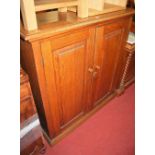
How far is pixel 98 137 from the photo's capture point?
148 cm

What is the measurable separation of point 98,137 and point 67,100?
56cm

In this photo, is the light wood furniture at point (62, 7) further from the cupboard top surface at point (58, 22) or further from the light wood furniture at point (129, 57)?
the light wood furniture at point (129, 57)

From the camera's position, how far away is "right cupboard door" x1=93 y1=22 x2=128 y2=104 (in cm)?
119

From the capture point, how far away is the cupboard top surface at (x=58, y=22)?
76cm

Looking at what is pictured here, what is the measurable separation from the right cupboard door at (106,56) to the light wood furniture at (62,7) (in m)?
0.13

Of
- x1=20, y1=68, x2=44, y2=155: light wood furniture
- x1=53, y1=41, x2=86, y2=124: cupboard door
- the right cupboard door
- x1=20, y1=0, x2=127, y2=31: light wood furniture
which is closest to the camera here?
x1=20, y1=0, x2=127, y2=31: light wood furniture

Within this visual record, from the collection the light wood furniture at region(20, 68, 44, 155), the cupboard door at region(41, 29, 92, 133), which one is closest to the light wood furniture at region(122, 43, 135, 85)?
the cupboard door at region(41, 29, 92, 133)

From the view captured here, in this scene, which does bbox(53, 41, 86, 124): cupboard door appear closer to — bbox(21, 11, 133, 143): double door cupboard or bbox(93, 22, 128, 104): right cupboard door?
bbox(21, 11, 133, 143): double door cupboard

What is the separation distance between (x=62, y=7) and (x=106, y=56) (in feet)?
2.10

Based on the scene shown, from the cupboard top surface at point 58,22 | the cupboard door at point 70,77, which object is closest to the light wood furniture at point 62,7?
the cupboard top surface at point 58,22

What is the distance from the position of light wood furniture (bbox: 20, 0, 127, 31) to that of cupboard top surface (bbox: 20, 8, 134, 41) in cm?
3

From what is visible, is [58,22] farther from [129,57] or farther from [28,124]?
[129,57]
